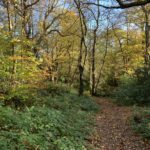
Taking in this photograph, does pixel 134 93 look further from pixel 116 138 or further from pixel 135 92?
pixel 116 138

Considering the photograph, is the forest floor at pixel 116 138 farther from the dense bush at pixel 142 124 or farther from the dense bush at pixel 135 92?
the dense bush at pixel 135 92

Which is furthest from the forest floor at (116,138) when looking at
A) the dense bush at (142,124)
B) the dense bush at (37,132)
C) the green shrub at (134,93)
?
the green shrub at (134,93)

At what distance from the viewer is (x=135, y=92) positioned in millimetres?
18750

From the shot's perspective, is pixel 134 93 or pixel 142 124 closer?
pixel 142 124

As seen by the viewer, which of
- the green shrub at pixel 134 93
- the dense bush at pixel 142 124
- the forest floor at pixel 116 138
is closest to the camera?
the forest floor at pixel 116 138

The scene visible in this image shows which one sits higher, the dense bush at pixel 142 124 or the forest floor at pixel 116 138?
the dense bush at pixel 142 124

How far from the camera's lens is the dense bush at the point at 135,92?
58.5 feet

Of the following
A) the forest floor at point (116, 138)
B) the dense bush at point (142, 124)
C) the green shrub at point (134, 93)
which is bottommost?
the forest floor at point (116, 138)

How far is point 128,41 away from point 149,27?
31.2ft

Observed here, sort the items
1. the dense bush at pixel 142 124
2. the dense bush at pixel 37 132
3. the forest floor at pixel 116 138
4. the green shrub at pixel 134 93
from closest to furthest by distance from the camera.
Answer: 1. the dense bush at pixel 37 132
2. the forest floor at pixel 116 138
3. the dense bush at pixel 142 124
4. the green shrub at pixel 134 93

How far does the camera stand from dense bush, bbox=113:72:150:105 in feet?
58.5

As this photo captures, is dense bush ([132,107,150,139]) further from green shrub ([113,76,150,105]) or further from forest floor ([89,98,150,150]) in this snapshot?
green shrub ([113,76,150,105])

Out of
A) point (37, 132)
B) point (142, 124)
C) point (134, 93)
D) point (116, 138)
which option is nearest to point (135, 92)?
point (134, 93)

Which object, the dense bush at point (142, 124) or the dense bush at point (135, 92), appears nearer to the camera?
the dense bush at point (142, 124)
